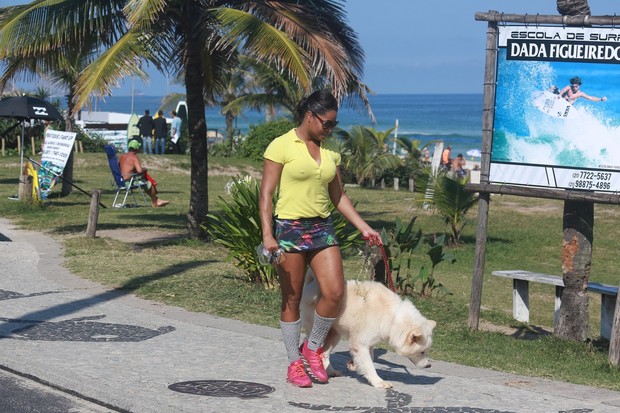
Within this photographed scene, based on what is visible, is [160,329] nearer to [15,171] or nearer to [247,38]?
[247,38]

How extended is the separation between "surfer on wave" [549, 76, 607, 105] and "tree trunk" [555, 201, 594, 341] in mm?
1106

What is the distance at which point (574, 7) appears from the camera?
9758 millimetres

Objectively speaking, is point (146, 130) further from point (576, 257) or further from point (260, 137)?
point (576, 257)

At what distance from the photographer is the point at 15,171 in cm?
2956

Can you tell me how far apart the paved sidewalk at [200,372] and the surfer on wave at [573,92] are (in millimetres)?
2732

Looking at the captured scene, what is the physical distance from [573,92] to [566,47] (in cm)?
41

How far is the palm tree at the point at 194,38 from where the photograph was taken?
14.3 meters

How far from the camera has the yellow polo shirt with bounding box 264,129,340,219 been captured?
672 cm

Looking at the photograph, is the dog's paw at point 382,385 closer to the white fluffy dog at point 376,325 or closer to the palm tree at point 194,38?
the white fluffy dog at point 376,325

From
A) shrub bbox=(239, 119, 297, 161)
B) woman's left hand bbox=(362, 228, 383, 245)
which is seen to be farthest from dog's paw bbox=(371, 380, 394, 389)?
shrub bbox=(239, 119, 297, 161)

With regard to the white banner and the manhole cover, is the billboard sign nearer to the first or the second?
the manhole cover

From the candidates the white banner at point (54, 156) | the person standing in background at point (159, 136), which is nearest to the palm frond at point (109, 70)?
the white banner at point (54, 156)

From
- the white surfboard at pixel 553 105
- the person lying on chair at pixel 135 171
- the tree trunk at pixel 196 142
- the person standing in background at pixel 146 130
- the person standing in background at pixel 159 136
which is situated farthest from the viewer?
the person standing in background at pixel 159 136

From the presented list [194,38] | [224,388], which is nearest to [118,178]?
[194,38]
